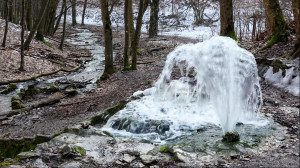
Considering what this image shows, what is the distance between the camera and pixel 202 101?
8188 mm

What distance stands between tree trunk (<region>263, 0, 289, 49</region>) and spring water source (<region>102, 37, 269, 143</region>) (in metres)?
4.54

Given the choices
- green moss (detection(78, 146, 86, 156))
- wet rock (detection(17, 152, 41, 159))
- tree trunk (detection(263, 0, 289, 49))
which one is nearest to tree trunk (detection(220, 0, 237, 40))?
tree trunk (detection(263, 0, 289, 49))

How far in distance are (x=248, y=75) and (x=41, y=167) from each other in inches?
183

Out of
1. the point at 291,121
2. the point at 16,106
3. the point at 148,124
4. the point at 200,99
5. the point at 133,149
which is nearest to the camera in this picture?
the point at 133,149

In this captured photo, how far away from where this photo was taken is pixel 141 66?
607 inches

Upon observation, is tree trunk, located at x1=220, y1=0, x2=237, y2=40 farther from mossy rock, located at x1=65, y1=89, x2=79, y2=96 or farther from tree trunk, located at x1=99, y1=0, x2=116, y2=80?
mossy rock, located at x1=65, y1=89, x2=79, y2=96

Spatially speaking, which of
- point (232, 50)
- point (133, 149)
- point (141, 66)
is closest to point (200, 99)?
point (232, 50)

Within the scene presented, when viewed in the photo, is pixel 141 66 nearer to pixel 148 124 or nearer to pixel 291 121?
pixel 148 124

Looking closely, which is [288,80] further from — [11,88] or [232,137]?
[11,88]

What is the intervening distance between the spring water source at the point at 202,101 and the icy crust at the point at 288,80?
1.05 m

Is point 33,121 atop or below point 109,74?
below

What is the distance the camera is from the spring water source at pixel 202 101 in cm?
597

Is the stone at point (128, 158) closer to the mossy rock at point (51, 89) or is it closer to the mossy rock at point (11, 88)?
the mossy rock at point (51, 89)

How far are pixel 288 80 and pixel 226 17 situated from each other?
4.67 meters
